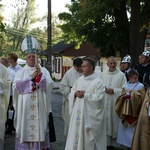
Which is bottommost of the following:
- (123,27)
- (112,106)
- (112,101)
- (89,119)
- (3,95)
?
(89,119)

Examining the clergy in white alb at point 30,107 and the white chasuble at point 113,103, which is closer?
the clergy in white alb at point 30,107

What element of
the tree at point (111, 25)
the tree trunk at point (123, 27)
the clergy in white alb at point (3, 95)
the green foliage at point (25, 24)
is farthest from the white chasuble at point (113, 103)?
the green foliage at point (25, 24)

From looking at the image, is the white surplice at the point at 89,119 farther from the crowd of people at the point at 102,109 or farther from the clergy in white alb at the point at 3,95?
the clergy in white alb at the point at 3,95

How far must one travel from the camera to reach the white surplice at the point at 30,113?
270 inches

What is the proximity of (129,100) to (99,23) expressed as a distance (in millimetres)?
14977

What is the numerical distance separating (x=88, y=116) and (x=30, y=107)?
48.2 inches

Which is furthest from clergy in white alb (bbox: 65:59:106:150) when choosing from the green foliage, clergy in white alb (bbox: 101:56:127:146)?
the green foliage

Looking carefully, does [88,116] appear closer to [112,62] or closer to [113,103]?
[113,103]

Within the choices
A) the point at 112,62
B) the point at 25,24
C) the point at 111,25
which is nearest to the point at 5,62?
the point at 112,62

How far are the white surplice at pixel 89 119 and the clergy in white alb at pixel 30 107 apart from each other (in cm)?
74

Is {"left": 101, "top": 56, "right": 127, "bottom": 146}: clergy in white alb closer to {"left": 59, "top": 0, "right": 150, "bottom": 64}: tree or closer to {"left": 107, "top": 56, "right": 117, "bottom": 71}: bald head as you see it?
{"left": 107, "top": 56, "right": 117, "bottom": 71}: bald head

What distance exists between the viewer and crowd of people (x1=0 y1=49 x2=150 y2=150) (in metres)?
6.32

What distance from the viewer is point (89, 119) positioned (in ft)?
20.9

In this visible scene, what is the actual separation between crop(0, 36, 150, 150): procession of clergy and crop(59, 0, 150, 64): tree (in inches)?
375
